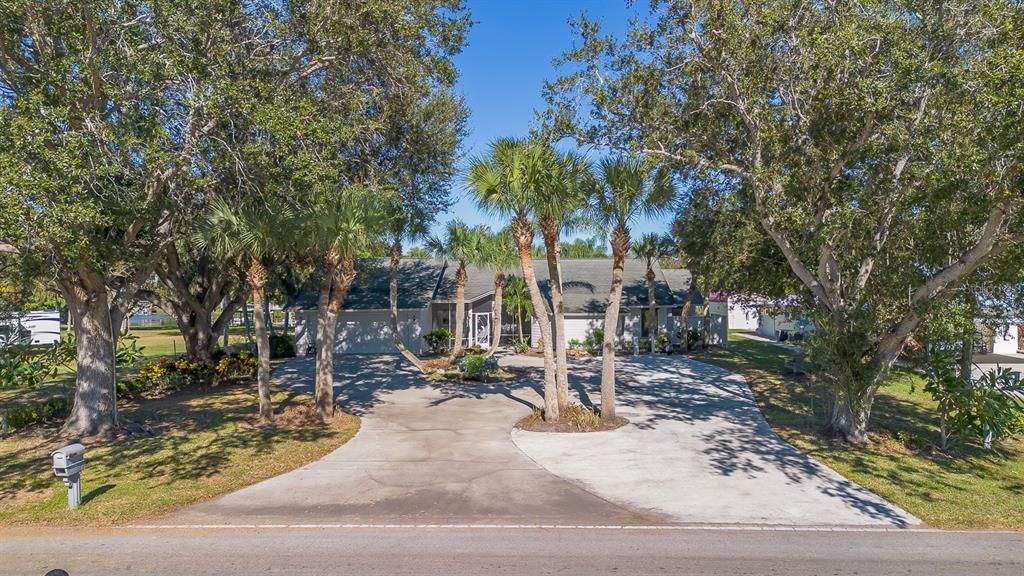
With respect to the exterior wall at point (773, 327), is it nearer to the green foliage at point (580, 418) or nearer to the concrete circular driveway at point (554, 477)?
the concrete circular driveway at point (554, 477)

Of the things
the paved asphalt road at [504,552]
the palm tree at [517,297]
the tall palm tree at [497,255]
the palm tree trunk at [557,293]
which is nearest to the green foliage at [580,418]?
the palm tree trunk at [557,293]

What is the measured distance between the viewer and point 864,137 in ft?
37.8

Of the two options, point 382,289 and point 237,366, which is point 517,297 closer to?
point 382,289

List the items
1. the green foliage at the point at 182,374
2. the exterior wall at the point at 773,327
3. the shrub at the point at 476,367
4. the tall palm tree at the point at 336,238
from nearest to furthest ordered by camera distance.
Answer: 1. the tall palm tree at the point at 336,238
2. the green foliage at the point at 182,374
3. the shrub at the point at 476,367
4. the exterior wall at the point at 773,327

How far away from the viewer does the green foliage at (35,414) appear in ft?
44.4

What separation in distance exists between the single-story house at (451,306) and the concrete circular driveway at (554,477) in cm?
1381

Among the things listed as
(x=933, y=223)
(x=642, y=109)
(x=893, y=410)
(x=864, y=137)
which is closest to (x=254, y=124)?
(x=642, y=109)

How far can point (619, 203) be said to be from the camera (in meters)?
13.3

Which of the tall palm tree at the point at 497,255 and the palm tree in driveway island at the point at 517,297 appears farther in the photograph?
the palm tree in driveway island at the point at 517,297

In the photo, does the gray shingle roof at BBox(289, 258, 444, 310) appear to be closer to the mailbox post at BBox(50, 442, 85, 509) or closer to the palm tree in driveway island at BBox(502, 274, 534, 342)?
the palm tree in driveway island at BBox(502, 274, 534, 342)

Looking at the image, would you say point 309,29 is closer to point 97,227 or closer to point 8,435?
point 97,227

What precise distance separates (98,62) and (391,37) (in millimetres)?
5769

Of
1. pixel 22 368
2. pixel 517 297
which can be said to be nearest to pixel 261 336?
pixel 22 368

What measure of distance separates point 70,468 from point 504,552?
5.96 m
